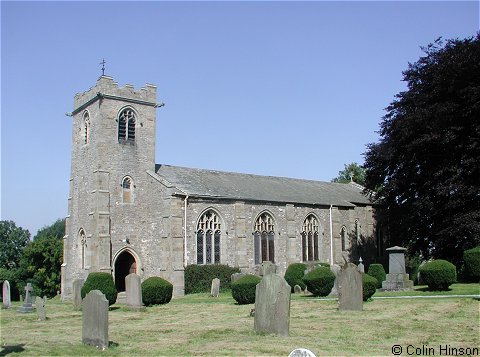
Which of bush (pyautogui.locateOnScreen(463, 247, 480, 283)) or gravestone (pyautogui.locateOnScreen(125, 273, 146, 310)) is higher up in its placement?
bush (pyautogui.locateOnScreen(463, 247, 480, 283))

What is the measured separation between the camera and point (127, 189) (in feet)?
113

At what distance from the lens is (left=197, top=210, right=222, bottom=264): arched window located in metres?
34.1

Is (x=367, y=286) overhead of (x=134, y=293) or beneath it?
overhead

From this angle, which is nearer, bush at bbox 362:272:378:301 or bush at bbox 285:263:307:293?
bush at bbox 362:272:378:301

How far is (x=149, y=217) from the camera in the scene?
3425cm

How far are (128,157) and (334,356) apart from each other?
2635 centimetres

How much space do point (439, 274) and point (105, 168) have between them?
20.3m

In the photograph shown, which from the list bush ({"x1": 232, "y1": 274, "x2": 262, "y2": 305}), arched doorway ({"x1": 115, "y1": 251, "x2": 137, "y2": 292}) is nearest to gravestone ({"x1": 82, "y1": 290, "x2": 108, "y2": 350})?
bush ({"x1": 232, "y1": 274, "x2": 262, "y2": 305})

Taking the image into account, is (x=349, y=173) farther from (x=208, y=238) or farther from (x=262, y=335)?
(x=262, y=335)

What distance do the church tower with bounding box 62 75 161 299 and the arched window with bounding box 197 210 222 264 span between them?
410 cm

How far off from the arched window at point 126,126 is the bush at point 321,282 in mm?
16713

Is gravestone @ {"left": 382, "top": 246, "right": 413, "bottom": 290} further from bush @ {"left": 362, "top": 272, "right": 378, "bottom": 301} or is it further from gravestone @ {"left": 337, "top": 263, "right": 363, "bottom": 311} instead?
gravestone @ {"left": 337, "top": 263, "right": 363, "bottom": 311}

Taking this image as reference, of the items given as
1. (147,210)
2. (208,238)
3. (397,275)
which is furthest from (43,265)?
(397,275)

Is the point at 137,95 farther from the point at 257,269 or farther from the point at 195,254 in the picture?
the point at 257,269
